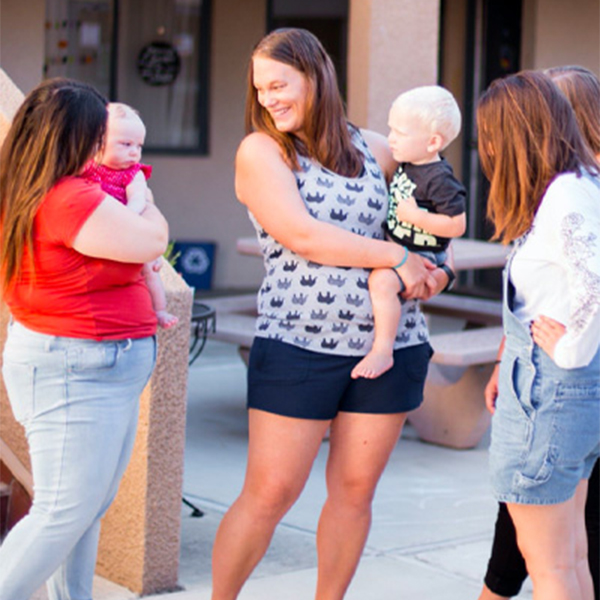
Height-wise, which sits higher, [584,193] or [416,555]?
[584,193]

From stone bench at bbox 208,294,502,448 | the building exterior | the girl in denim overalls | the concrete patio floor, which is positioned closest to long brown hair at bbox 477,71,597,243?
the girl in denim overalls

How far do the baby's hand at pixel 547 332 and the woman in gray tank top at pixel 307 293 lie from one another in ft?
1.63

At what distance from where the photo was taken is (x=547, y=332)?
10.3 ft

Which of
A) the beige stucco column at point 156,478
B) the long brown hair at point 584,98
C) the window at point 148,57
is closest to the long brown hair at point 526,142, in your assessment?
the long brown hair at point 584,98

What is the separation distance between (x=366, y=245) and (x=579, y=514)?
936 mm

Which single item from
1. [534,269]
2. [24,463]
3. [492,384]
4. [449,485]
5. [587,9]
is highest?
[587,9]

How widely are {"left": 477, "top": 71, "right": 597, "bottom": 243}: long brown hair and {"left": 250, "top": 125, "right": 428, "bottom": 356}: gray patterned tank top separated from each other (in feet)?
1.48

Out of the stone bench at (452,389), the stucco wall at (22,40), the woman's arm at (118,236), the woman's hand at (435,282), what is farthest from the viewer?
the stucco wall at (22,40)

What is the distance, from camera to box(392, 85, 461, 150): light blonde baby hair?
3.61 metres

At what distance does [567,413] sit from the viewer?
10.4 feet

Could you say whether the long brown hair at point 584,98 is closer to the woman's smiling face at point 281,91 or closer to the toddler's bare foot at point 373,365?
the woman's smiling face at point 281,91

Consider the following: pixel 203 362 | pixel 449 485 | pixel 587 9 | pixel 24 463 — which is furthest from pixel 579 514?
pixel 587 9

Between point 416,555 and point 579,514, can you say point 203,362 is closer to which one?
point 416,555

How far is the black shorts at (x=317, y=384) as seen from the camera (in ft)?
11.6
